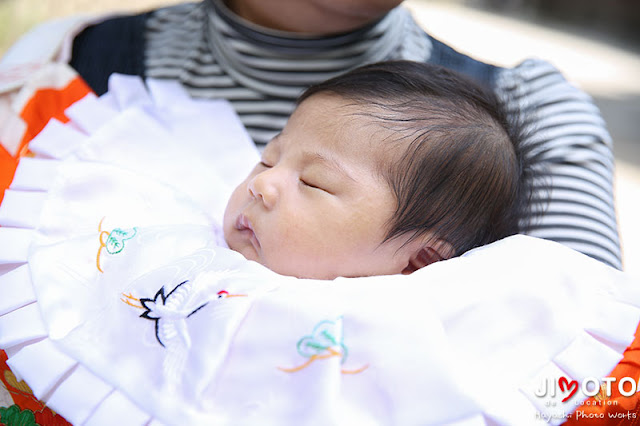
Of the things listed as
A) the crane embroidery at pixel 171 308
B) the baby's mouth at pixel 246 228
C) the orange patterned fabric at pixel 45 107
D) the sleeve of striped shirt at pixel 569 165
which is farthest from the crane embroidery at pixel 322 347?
the orange patterned fabric at pixel 45 107

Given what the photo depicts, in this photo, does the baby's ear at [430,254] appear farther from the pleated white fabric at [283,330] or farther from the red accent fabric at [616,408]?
the red accent fabric at [616,408]

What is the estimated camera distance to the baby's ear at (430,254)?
2.91ft

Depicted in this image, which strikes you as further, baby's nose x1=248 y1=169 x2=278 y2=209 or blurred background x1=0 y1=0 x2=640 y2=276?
blurred background x1=0 y1=0 x2=640 y2=276

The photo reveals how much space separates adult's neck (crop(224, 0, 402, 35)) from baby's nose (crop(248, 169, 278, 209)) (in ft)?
1.15

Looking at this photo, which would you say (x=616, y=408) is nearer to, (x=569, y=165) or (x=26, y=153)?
(x=569, y=165)

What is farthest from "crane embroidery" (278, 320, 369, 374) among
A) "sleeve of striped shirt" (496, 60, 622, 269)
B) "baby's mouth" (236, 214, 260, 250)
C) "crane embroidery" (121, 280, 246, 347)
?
"sleeve of striped shirt" (496, 60, 622, 269)

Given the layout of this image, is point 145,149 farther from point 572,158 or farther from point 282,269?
point 572,158

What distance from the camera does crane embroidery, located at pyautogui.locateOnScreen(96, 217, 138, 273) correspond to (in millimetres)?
877

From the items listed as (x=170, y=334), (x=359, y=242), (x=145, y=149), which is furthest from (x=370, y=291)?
(x=145, y=149)

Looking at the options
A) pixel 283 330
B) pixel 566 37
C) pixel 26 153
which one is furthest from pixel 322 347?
pixel 566 37

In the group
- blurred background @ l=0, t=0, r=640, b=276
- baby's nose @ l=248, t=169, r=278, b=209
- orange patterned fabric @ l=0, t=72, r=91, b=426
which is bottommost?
blurred background @ l=0, t=0, r=640, b=276

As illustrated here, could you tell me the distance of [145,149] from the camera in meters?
1.08

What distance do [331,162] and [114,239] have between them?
1.03 ft

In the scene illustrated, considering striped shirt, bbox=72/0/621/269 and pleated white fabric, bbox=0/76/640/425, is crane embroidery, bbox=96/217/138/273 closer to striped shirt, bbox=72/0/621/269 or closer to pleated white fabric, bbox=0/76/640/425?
pleated white fabric, bbox=0/76/640/425
